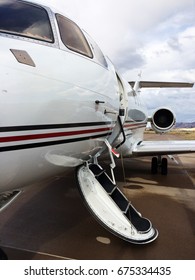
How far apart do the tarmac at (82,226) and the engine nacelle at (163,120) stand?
3044mm

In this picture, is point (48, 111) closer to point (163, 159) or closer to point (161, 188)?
point (161, 188)

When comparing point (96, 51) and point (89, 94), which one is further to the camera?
point (96, 51)

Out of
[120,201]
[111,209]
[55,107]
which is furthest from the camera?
[120,201]

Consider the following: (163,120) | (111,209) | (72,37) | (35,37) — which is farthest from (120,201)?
(163,120)

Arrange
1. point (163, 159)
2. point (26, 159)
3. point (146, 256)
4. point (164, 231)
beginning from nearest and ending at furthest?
point (26, 159) → point (146, 256) → point (164, 231) → point (163, 159)

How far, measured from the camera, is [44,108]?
8.11 feet

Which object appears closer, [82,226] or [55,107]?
[55,107]

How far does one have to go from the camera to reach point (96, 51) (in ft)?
13.4

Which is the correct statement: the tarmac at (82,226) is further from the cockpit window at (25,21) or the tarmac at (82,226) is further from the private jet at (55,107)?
the cockpit window at (25,21)

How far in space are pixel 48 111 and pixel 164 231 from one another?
3138mm

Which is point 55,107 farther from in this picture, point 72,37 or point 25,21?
point 72,37

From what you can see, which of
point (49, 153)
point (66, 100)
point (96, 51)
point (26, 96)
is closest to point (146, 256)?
point (49, 153)

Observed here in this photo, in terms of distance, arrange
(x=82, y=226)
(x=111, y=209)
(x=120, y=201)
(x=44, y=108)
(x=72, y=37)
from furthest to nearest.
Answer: (x=82, y=226)
(x=120, y=201)
(x=111, y=209)
(x=72, y=37)
(x=44, y=108)

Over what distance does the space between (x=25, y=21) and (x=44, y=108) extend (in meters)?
1.04
